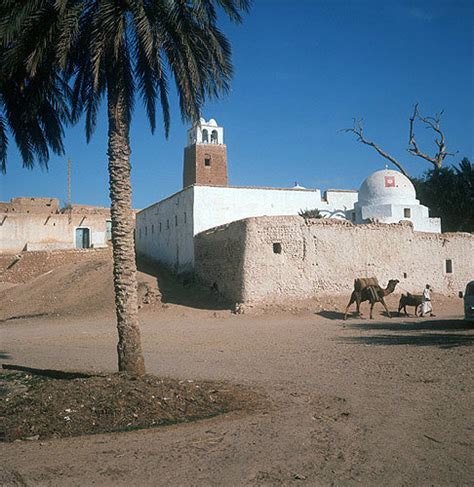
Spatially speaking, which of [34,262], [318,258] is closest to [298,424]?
[318,258]

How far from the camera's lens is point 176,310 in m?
22.6

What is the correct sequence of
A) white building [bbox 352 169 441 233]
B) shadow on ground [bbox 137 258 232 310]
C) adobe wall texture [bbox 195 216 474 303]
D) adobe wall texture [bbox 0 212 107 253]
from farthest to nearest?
1. adobe wall texture [bbox 0 212 107 253]
2. white building [bbox 352 169 441 233]
3. shadow on ground [bbox 137 258 232 310]
4. adobe wall texture [bbox 195 216 474 303]

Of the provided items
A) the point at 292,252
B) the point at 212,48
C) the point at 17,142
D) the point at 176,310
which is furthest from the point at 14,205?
the point at 212,48

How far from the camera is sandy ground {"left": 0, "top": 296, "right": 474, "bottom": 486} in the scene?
16.3ft

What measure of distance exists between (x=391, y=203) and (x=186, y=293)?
1323 centimetres

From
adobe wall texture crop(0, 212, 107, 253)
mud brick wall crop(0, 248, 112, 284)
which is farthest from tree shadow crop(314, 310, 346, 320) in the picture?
adobe wall texture crop(0, 212, 107, 253)

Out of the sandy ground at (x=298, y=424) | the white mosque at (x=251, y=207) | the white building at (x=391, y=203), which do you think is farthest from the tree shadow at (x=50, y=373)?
the white building at (x=391, y=203)

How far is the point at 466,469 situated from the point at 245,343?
31.7 ft

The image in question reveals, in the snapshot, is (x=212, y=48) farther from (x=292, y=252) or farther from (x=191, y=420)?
(x=292, y=252)

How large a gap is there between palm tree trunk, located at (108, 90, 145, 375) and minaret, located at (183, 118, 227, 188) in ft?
122

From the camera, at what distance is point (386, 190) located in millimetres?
31172

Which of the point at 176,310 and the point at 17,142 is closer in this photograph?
the point at 17,142

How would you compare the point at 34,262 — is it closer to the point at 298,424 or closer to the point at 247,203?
the point at 247,203

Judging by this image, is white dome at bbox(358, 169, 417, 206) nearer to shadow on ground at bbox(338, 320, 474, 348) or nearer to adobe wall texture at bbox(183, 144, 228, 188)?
shadow on ground at bbox(338, 320, 474, 348)
